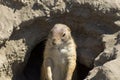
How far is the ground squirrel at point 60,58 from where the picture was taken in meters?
5.79

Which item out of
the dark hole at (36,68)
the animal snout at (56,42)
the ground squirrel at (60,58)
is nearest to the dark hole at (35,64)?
the dark hole at (36,68)

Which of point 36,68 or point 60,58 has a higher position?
point 60,58

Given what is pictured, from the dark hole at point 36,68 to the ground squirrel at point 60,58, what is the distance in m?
0.58

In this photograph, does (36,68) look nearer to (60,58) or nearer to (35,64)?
(35,64)

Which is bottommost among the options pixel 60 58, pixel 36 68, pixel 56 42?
pixel 36 68

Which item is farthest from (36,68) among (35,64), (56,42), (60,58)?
(56,42)

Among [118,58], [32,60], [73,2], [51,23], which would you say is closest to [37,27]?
[51,23]

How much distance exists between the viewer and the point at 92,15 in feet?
18.8

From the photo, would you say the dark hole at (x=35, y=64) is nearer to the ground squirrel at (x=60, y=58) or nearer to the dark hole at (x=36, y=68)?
the dark hole at (x=36, y=68)

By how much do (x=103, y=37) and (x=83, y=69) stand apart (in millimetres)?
1236

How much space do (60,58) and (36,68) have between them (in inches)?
41.9

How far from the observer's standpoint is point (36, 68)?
22.4 feet

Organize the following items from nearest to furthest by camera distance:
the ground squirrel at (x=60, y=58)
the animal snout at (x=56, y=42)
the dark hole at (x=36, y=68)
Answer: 1. the animal snout at (x=56, y=42)
2. the ground squirrel at (x=60, y=58)
3. the dark hole at (x=36, y=68)

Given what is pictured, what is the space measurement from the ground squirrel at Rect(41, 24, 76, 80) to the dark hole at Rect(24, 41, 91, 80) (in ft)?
1.91
